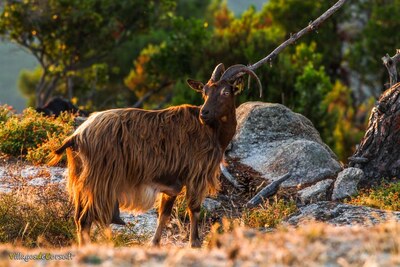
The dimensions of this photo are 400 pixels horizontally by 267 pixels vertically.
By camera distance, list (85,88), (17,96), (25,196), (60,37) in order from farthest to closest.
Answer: (17,96) → (85,88) → (60,37) → (25,196)

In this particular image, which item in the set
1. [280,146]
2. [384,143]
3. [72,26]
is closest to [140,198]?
[280,146]

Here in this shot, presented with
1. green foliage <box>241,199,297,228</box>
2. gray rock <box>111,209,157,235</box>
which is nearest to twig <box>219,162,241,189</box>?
green foliage <box>241,199,297,228</box>

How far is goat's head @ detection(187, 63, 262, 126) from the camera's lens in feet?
34.6

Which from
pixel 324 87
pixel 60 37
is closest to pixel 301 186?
pixel 324 87

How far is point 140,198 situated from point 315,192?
3.65 meters

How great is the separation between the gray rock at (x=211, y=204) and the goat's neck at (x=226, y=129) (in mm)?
1944

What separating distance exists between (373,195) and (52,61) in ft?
93.3

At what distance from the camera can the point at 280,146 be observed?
1412 cm

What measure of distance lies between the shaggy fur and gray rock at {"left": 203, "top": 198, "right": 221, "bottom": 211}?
1895 mm

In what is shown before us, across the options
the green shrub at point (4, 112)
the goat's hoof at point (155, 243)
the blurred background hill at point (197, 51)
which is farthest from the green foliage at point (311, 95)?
the goat's hoof at point (155, 243)

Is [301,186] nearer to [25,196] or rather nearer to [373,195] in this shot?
[373,195]

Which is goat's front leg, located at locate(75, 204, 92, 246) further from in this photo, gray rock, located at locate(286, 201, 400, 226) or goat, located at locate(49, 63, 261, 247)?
gray rock, located at locate(286, 201, 400, 226)

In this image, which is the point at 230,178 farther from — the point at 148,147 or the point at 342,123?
the point at 342,123

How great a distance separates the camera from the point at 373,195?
12242 mm
